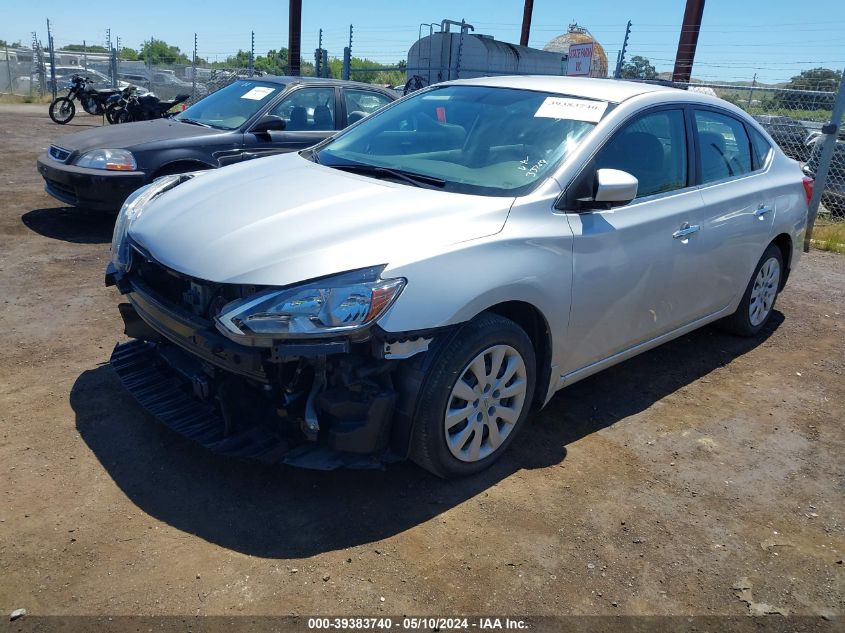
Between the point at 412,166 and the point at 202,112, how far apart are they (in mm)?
4696

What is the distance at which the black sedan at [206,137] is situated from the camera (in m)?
6.67

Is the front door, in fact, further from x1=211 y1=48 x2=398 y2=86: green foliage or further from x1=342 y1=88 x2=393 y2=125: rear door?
x1=211 y1=48 x2=398 y2=86: green foliage

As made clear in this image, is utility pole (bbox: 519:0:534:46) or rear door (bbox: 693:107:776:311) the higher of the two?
utility pole (bbox: 519:0:534:46)

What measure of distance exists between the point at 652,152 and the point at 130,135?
17.4 feet

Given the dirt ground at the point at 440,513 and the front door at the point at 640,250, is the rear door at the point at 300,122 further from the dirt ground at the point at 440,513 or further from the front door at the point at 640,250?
the front door at the point at 640,250

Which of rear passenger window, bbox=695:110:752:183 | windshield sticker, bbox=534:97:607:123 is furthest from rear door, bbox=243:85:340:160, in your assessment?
rear passenger window, bbox=695:110:752:183

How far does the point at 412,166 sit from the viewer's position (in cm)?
375

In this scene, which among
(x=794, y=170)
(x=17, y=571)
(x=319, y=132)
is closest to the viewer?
(x=17, y=571)

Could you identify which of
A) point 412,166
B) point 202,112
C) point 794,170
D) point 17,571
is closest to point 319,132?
point 202,112

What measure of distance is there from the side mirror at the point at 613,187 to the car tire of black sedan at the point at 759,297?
2131 mm

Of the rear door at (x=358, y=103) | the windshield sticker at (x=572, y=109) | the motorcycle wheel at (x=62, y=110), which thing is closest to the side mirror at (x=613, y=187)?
the windshield sticker at (x=572, y=109)

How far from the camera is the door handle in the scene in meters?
4.02

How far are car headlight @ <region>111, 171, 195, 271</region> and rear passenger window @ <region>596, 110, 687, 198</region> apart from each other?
2.37m

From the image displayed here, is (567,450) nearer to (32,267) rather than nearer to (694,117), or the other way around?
(694,117)
